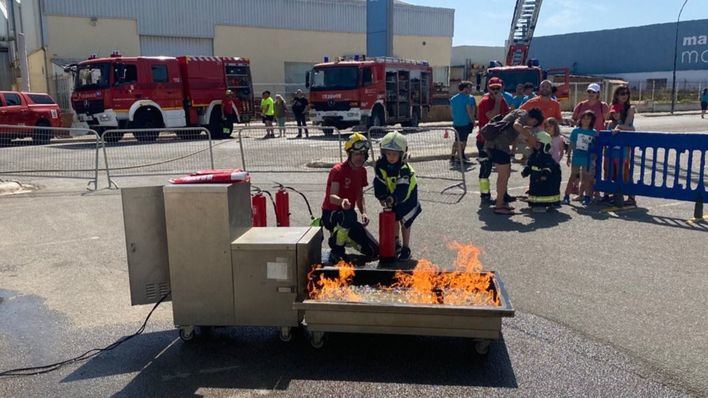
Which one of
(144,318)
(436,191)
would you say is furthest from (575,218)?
(144,318)

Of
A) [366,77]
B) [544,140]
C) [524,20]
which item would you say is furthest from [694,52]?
[544,140]

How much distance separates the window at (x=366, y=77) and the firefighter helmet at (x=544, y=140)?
1324 centimetres

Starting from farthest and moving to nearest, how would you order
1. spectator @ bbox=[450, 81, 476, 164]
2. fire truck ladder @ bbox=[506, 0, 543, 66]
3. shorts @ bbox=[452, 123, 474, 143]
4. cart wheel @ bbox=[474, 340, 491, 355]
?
fire truck ladder @ bbox=[506, 0, 543, 66], shorts @ bbox=[452, 123, 474, 143], spectator @ bbox=[450, 81, 476, 164], cart wheel @ bbox=[474, 340, 491, 355]

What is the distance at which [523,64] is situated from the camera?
27.1 metres

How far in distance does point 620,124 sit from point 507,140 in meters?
2.30

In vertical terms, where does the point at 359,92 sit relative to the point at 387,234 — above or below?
above

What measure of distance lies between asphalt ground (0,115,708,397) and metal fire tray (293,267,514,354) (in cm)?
22

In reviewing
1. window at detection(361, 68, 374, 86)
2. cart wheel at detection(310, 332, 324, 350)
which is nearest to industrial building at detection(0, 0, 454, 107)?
window at detection(361, 68, 374, 86)

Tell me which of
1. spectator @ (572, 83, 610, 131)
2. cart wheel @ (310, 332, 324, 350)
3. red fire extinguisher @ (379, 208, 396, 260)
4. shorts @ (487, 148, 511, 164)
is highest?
spectator @ (572, 83, 610, 131)

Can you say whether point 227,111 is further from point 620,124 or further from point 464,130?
point 620,124

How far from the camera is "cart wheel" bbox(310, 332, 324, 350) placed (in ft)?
13.6

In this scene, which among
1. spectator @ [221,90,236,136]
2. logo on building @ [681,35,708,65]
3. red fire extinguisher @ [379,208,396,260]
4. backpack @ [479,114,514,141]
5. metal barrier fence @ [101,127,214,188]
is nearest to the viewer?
red fire extinguisher @ [379,208,396,260]

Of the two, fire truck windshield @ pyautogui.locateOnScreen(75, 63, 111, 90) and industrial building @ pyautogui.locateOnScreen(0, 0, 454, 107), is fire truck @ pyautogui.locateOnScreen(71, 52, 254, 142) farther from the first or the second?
industrial building @ pyautogui.locateOnScreen(0, 0, 454, 107)

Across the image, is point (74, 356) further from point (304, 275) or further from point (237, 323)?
point (304, 275)
